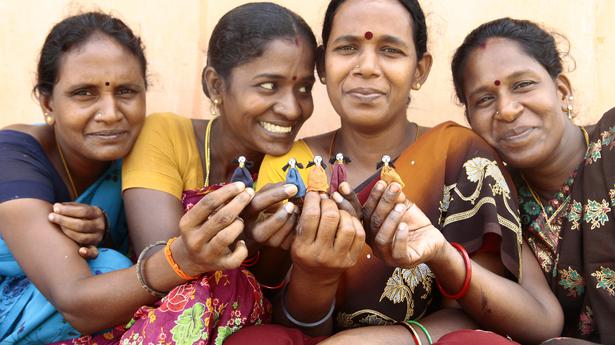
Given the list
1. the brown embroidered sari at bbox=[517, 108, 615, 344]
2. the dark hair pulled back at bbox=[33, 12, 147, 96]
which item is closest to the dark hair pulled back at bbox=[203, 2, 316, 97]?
the dark hair pulled back at bbox=[33, 12, 147, 96]

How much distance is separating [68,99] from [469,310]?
1546 millimetres

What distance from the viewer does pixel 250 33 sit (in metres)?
2.71

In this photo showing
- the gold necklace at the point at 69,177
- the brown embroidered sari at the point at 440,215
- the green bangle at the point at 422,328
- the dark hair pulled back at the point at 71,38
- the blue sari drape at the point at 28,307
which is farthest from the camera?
the gold necklace at the point at 69,177

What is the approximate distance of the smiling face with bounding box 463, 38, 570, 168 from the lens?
8.38 ft

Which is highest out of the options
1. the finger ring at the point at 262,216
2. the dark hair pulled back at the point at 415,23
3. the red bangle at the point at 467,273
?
the dark hair pulled back at the point at 415,23

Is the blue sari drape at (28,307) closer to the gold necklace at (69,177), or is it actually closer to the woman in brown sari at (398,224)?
the gold necklace at (69,177)

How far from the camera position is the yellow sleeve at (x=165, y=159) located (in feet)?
8.67

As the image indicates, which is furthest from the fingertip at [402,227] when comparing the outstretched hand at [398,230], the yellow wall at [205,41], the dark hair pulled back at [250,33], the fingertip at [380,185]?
the yellow wall at [205,41]

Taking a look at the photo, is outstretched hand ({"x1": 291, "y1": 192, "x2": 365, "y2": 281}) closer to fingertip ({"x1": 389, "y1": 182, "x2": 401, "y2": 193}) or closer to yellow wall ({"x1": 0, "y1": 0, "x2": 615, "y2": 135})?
fingertip ({"x1": 389, "y1": 182, "x2": 401, "y2": 193})

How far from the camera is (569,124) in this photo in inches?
105

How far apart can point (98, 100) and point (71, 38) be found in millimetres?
245

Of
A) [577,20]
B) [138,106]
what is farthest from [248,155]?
[577,20]

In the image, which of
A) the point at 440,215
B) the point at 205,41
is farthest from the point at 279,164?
the point at 205,41

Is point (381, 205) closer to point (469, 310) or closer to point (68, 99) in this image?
point (469, 310)
